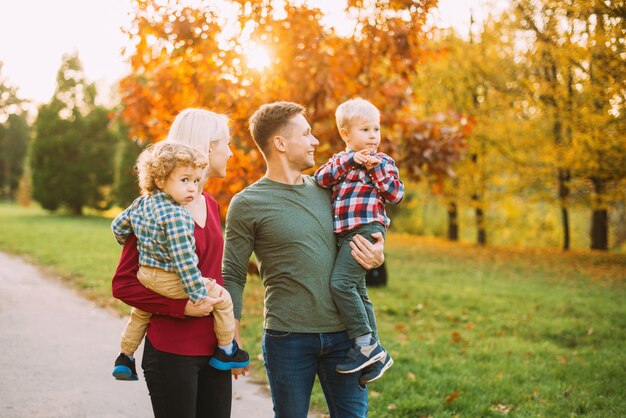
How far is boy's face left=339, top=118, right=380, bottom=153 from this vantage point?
10.1 ft

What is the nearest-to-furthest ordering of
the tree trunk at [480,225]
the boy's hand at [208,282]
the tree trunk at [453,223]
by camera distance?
the boy's hand at [208,282] → the tree trunk at [480,225] → the tree trunk at [453,223]

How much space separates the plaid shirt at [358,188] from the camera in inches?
111

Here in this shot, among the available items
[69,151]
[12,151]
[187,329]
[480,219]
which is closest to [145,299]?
[187,329]

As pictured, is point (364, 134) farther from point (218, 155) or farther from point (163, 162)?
point (163, 162)

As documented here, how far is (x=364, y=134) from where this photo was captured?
121 inches

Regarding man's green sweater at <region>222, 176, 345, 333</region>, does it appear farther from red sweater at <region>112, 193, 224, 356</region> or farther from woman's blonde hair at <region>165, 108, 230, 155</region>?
woman's blonde hair at <region>165, 108, 230, 155</region>

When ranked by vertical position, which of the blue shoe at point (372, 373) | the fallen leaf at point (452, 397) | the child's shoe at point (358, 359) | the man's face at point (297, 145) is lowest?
the fallen leaf at point (452, 397)

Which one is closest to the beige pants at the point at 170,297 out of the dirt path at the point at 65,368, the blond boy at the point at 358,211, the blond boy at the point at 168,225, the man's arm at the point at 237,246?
the blond boy at the point at 168,225

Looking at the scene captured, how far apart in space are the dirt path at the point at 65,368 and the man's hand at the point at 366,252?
2428mm

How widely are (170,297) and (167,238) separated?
26 centimetres

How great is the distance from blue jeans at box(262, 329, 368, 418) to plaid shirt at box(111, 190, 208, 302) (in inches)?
20.4

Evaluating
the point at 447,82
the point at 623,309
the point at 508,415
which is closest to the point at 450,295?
the point at 623,309

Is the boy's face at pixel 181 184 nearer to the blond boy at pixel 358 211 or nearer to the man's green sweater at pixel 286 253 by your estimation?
the man's green sweater at pixel 286 253

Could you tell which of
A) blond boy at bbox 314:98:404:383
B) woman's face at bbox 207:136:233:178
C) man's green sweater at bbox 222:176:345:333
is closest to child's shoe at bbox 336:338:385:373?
blond boy at bbox 314:98:404:383
